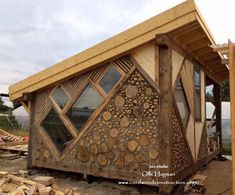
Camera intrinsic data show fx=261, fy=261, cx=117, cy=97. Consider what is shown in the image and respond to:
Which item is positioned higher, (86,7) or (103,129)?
(86,7)

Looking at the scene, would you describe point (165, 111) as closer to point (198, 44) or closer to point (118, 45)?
point (118, 45)

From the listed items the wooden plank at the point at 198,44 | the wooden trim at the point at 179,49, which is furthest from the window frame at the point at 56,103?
the wooden plank at the point at 198,44

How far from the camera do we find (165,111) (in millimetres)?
5523

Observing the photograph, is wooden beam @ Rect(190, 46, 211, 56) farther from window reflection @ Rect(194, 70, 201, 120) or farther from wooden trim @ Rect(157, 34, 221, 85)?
window reflection @ Rect(194, 70, 201, 120)

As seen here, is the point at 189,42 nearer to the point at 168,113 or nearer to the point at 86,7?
the point at 168,113

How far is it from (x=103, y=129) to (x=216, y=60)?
453 centimetres

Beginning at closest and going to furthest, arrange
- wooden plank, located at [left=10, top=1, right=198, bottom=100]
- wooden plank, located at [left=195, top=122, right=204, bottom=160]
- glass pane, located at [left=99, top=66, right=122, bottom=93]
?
1. wooden plank, located at [left=10, top=1, right=198, bottom=100]
2. glass pane, located at [left=99, top=66, right=122, bottom=93]
3. wooden plank, located at [left=195, top=122, right=204, bottom=160]

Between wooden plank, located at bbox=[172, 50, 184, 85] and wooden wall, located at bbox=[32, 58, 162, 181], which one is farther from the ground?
wooden plank, located at bbox=[172, 50, 184, 85]

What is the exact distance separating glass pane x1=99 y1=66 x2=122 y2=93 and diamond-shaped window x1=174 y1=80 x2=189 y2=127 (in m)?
1.45

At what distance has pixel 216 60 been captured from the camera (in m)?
8.41

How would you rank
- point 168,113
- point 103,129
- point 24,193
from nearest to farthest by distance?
point 24,193 < point 168,113 < point 103,129

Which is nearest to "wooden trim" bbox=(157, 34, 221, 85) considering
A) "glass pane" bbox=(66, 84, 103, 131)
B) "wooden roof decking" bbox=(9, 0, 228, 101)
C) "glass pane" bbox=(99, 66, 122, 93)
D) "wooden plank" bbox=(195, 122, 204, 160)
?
"wooden roof decking" bbox=(9, 0, 228, 101)

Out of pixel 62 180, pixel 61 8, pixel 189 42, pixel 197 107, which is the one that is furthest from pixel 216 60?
pixel 62 180

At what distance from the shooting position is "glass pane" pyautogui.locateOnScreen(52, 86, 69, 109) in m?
7.22
